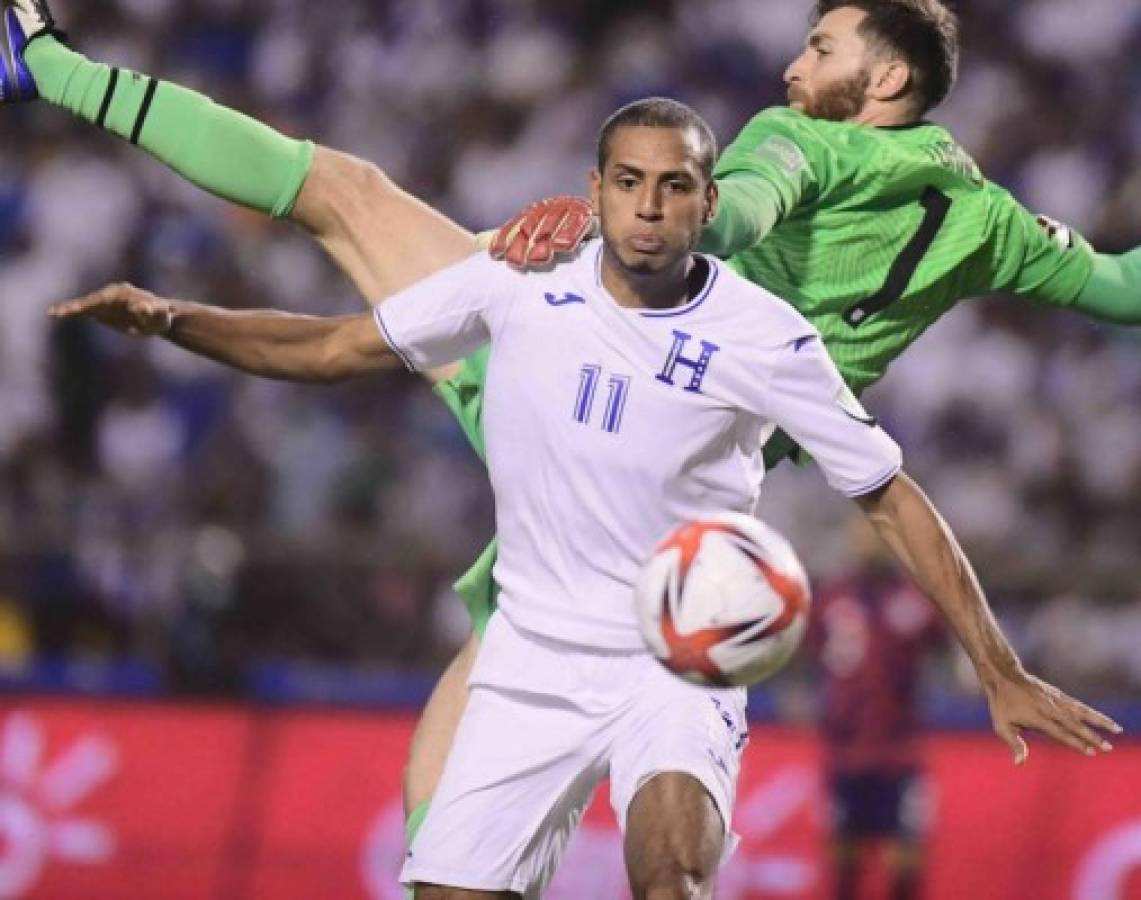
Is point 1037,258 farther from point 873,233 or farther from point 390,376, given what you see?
point 390,376

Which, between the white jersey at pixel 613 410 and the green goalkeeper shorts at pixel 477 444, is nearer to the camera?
the white jersey at pixel 613 410

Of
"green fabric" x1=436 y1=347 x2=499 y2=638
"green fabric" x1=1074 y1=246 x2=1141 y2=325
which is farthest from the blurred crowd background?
"green fabric" x1=436 y1=347 x2=499 y2=638

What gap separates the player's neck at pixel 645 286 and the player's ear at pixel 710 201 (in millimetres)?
94

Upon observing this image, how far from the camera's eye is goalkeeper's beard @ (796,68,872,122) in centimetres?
648

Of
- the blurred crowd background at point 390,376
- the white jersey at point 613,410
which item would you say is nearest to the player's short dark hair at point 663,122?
the white jersey at point 613,410

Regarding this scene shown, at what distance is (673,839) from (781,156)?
1769 mm

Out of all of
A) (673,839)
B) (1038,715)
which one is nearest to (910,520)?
(1038,715)

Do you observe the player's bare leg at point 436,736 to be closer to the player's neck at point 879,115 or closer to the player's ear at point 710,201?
the player's ear at point 710,201

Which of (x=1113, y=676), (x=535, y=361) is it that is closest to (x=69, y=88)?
(x=535, y=361)

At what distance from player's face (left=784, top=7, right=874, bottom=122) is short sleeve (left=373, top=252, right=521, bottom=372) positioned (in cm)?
121

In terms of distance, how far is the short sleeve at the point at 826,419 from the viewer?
5.52 m

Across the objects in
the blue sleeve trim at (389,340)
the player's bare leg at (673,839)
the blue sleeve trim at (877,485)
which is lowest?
the player's bare leg at (673,839)

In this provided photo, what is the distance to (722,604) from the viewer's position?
5191 mm

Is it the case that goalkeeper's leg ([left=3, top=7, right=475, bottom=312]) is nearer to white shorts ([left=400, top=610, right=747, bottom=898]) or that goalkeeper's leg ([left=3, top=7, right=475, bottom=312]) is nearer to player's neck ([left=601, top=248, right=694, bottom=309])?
player's neck ([left=601, top=248, right=694, bottom=309])
